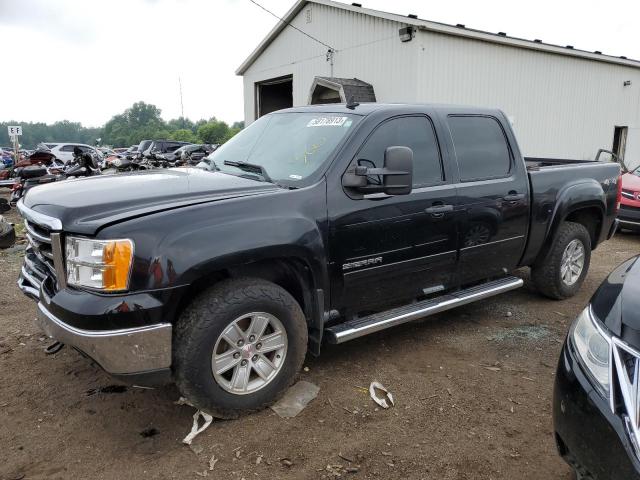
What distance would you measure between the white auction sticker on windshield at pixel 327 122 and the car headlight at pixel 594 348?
2157 millimetres

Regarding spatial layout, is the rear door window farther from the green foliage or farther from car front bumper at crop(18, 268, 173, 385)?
the green foliage

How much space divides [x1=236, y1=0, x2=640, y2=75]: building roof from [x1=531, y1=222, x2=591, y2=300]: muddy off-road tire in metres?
8.86

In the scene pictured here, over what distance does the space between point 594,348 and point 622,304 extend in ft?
0.70

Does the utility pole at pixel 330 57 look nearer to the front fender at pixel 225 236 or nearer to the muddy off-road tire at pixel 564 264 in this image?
the muddy off-road tire at pixel 564 264

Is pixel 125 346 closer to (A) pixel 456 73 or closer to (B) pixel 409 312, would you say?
(B) pixel 409 312

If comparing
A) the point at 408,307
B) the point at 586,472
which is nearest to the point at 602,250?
the point at 408,307

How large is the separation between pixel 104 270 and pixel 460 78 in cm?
1283

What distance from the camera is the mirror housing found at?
3.33m

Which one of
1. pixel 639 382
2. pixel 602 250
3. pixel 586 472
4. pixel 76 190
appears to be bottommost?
pixel 602 250

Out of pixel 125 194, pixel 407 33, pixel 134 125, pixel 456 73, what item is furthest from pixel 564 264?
pixel 134 125

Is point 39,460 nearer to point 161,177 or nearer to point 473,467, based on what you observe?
point 161,177

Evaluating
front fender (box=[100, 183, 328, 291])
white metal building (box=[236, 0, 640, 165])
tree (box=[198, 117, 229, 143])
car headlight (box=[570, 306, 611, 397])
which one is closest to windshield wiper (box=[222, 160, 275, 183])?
front fender (box=[100, 183, 328, 291])

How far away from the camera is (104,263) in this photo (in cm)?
264

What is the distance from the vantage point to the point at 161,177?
3.65m
